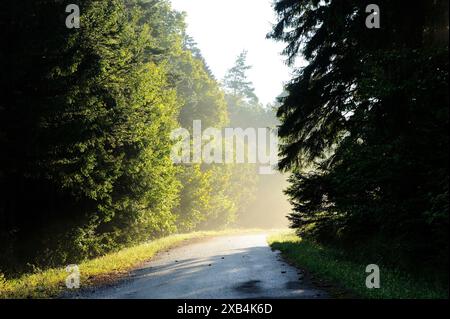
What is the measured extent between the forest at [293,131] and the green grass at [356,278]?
0.47 metres

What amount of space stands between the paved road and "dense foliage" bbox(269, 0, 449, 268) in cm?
241

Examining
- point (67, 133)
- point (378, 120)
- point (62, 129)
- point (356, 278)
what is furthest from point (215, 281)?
point (62, 129)

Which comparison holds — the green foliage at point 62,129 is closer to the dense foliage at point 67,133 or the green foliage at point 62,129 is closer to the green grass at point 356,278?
the dense foliage at point 67,133

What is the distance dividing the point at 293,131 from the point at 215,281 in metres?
7.16

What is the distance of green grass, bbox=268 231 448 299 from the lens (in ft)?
29.9

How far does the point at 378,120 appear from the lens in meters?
10.7

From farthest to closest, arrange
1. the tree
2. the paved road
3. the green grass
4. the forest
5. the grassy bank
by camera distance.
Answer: the tree → the grassy bank → the paved road → the forest → the green grass

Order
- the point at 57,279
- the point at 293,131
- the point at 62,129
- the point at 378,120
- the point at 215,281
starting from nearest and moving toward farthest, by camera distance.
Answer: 1. the point at 378,120
2. the point at 215,281
3. the point at 57,279
4. the point at 62,129
5. the point at 293,131

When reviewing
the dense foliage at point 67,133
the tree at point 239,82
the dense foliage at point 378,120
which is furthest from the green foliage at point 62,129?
the tree at point 239,82

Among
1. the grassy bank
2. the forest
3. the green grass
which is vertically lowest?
the grassy bank

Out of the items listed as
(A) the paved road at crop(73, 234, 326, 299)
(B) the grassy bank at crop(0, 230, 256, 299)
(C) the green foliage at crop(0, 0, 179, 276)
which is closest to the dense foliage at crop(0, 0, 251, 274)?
(C) the green foliage at crop(0, 0, 179, 276)

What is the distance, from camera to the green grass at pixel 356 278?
912 cm

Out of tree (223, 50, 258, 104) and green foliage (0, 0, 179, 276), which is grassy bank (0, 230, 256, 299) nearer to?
green foliage (0, 0, 179, 276)

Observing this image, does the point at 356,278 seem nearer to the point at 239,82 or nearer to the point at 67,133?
the point at 67,133
